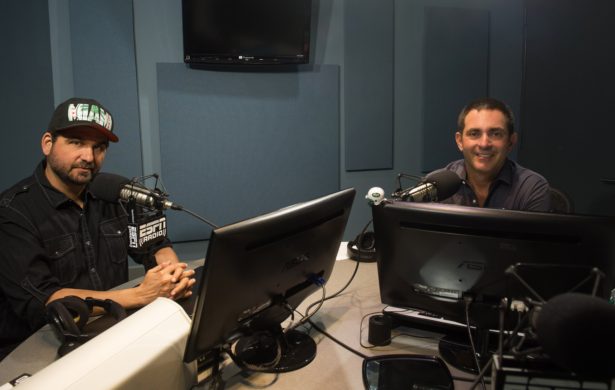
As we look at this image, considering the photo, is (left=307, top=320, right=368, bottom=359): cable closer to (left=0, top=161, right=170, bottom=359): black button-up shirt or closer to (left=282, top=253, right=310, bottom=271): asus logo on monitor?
(left=282, top=253, right=310, bottom=271): asus logo on monitor

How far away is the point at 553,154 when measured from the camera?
3.27 meters

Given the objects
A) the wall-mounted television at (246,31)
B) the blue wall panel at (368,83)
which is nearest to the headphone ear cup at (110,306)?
the wall-mounted television at (246,31)

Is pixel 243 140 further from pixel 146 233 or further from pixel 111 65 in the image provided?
pixel 146 233

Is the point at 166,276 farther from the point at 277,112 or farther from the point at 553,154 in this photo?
the point at 553,154

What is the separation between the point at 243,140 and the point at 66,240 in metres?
1.64

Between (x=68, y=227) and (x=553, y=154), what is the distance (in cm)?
325

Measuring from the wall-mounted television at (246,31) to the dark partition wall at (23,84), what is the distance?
0.86 metres

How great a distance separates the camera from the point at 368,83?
3.32 metres

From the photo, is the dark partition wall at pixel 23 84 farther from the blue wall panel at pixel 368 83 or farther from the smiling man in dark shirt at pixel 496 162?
the smiling man in dark shirt at pixel 496 162

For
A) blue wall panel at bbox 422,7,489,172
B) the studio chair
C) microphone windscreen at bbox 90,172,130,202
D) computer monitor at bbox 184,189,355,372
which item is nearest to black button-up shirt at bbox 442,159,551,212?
the studio chair

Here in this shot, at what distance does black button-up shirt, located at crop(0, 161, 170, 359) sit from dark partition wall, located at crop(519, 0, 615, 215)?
2.83m

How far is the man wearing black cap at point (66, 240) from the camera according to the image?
4.66ft

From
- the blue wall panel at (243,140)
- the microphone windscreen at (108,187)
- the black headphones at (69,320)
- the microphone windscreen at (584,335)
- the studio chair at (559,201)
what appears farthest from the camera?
the blue wall panel at (243,140)

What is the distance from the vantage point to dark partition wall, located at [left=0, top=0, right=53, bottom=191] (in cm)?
251
